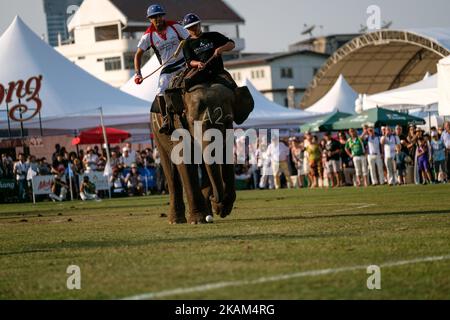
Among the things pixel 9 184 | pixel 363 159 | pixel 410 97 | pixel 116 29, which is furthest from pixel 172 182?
pixel 116 29

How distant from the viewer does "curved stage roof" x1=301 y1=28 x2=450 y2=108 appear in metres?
79.9

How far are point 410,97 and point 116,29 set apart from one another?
81.7m

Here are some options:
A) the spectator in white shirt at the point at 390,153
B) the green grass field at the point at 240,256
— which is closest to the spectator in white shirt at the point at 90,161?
the spectator in white shirt at the point at 390,153

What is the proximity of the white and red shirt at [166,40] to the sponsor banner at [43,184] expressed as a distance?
77.5 feet

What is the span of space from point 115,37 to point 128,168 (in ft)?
287

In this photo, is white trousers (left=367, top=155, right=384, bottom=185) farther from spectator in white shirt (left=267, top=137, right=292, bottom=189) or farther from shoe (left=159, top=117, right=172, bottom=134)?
shoe (left=159, top=117, right=172, bottom=134)

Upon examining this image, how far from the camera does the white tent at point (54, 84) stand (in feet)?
136

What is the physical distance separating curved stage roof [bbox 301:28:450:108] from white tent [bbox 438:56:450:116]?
3966cm

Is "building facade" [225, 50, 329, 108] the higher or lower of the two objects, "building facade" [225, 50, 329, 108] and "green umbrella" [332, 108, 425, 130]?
the higher

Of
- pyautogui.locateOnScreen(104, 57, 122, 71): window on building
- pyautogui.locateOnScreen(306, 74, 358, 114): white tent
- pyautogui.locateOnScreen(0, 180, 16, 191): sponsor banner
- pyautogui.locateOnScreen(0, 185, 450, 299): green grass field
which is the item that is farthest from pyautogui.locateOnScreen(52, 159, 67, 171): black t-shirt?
pyautogui.locateOnScreen(104, 57, 122, 71): window on building

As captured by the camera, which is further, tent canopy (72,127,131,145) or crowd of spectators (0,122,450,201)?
tent canopy (72,127,131,145)

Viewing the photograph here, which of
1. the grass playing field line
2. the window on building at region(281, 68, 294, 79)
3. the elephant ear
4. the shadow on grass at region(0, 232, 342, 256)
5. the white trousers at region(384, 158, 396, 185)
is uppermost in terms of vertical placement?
the window on building at region(281, 68, 294, 79)

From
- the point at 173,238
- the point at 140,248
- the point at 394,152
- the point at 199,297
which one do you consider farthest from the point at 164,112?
the point at 394,152

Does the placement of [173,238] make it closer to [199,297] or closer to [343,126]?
[199,297]
